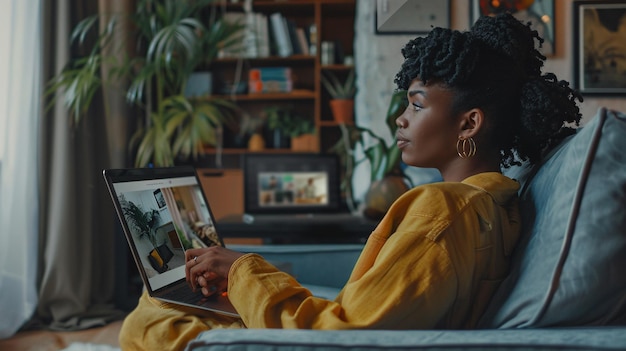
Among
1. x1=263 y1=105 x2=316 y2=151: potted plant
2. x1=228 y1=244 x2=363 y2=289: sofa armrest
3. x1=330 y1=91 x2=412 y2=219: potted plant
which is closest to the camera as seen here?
x1=228 y1=244 x2=363 y2=289: sofa armrest

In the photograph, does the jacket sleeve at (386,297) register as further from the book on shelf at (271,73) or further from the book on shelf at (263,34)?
the book on shelf at (271,73)

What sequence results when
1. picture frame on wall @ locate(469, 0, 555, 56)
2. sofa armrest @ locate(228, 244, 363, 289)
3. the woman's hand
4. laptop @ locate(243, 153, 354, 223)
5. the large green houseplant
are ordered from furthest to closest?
picture frame on wall @ locate(469, 0, 555, 56), the large green houseplant, laptop @ locate(243, 153, 354, 223), sofa armrest @ locate(228, 244, 363, 289), the woman's hand

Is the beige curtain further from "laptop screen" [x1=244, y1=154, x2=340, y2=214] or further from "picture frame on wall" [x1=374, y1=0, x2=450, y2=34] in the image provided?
"picture frame on wall" [x1=374, y1=0, x2=450, y2=34]

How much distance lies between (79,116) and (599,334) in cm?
266

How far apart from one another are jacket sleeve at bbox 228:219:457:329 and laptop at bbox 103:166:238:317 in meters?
0.15

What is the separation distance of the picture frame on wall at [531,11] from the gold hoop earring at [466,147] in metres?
1.99

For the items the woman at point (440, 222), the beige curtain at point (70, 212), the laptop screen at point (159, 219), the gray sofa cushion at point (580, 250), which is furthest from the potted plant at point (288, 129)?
the gray sofa cushion at point (580, 250)

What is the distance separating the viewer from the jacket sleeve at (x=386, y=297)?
2.76 ft

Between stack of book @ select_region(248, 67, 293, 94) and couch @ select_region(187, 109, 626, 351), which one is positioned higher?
stack of book @ select_region(248, 67, 293, 94)

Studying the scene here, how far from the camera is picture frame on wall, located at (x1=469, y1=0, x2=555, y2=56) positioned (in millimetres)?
2969

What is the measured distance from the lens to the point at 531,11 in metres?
2.98

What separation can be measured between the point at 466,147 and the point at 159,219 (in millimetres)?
512

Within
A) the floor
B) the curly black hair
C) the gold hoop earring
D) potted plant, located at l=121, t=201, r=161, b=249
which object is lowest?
the floor

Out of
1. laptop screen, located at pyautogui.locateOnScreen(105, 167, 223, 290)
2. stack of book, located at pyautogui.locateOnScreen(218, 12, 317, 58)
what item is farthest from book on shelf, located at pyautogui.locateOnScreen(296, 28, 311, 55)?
laptop screen, located at pyautogui.locateOnScreen(105, 167, 223, 290)
